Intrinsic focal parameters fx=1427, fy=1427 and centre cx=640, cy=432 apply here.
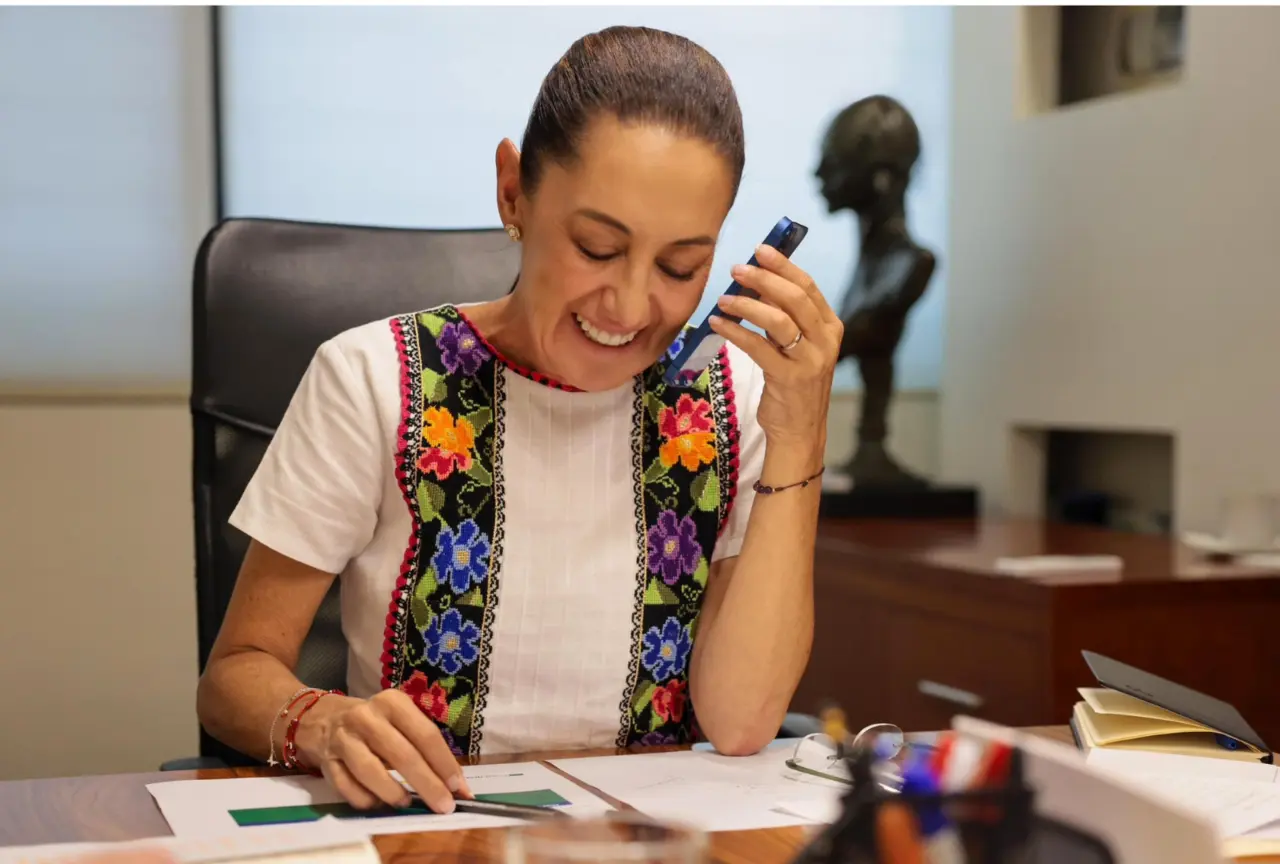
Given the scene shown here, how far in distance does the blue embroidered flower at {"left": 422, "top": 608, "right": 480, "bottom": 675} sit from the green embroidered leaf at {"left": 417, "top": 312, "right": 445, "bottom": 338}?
26 cm

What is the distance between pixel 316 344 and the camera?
151 centimetres

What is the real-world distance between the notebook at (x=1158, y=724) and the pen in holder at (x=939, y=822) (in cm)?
55

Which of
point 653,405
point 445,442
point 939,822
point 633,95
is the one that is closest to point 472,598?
point 445,442

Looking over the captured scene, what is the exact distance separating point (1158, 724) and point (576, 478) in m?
0.53

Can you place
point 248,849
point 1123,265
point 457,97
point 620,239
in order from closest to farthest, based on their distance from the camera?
point 248,849, point 620,239, point 1123,265, point 457,97

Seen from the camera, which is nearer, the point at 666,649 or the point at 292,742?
the point at 292,742

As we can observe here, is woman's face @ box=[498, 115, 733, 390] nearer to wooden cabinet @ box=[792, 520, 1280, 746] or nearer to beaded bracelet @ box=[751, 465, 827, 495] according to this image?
beaded bracelet @ box=[751, 465, 827, 495]

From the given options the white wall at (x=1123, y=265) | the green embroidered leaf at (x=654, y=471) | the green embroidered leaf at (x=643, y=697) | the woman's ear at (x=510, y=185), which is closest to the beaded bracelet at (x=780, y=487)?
the green embroidered leaf at (x=654, y=471)

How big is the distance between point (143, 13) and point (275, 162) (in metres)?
0.36

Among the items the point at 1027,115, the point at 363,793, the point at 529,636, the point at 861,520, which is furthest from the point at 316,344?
the point at 1027,115

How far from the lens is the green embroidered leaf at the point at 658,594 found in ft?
4.26

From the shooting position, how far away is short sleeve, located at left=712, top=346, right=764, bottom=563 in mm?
1346

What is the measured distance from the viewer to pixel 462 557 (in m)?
1.27

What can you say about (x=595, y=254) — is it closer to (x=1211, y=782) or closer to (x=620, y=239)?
(x=620, y=239)
